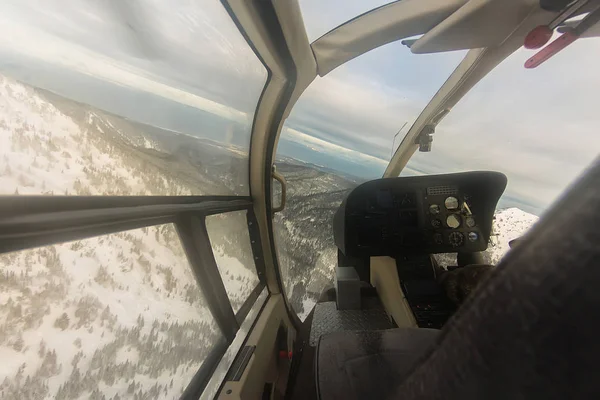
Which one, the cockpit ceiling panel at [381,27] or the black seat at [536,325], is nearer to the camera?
the black seat at [536,325]

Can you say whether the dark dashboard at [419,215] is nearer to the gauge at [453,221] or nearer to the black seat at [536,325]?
the gauge at [453,221]

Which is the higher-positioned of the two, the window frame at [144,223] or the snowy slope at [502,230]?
the window frame at [144,223]

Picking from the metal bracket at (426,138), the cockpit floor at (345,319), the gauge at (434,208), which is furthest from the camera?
the gauge at (434,208)

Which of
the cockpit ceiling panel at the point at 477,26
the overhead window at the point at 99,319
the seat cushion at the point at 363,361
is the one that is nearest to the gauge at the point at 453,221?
the cockpit ceiling panel at the point at 477,26

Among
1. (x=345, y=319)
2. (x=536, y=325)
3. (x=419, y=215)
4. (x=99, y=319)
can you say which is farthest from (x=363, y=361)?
(x=419, y=215)

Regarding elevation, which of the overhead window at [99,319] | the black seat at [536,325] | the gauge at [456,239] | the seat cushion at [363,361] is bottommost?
the gauge at [456,239]

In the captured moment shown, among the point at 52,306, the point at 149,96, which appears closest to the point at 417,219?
the point at 149,96

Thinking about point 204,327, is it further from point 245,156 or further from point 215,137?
point 245,156

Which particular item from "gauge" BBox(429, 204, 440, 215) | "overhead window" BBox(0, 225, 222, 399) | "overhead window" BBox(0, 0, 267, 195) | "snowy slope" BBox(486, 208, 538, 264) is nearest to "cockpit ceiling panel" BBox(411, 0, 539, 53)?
"overhead window" BBox(0, 0, 267, 195)
